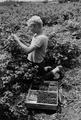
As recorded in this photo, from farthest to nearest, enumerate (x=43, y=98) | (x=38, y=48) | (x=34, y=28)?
(x=38, y=48)
(x=34, y=28)
(x=43, y=98)

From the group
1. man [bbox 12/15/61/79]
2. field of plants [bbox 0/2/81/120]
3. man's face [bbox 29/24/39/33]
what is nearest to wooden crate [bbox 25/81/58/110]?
field of plants [bbox 0/2/81/120]

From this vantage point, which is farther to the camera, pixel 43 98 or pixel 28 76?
pixel 28 76

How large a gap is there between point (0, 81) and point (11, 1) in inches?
356

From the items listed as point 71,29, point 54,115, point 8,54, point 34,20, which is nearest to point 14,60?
point 8,54

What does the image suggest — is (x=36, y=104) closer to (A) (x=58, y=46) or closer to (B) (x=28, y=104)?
(B) (x=28, y=104)

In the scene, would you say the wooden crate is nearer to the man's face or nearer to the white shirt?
the white shirt

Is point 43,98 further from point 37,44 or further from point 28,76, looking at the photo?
point 37,44

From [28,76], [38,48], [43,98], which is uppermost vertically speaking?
[38,48]

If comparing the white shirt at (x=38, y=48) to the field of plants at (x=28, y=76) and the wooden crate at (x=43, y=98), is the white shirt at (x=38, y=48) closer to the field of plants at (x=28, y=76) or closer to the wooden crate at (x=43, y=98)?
the field of plants at (x=28, y=76)

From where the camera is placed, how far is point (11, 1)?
11633 millimetres

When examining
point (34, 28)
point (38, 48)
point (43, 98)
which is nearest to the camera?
point (43, 98)

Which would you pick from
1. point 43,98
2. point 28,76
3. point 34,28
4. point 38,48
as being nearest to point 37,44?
point 38,48

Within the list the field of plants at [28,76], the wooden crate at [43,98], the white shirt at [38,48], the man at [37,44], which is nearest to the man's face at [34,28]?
the man at [37,44]

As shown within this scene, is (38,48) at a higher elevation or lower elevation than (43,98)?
higher
